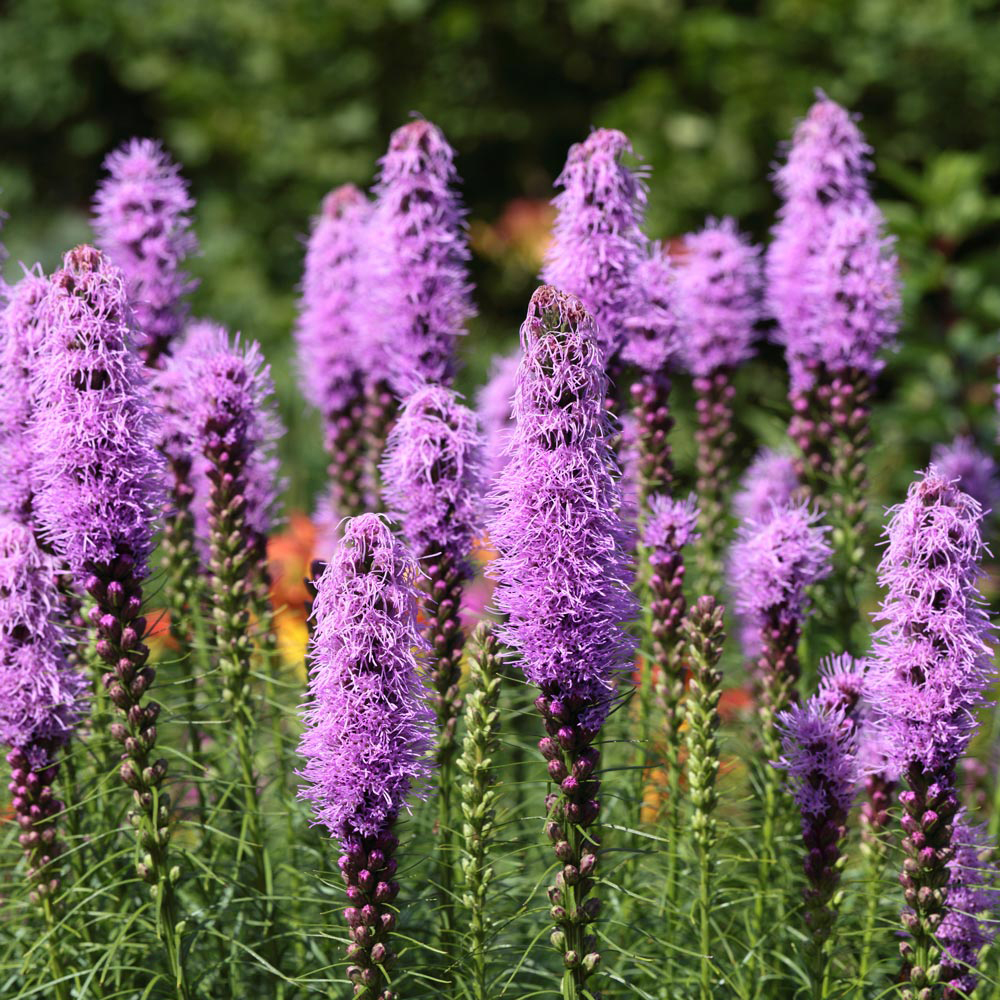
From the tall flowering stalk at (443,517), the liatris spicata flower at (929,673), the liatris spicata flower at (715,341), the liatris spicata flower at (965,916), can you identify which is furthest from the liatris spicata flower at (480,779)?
the liatris spicata flower at (715,341)

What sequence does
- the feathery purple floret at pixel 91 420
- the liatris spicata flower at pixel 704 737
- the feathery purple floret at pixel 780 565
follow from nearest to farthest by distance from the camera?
1. the feathery purple floret at pixel 91 420
2. the liatris spicata flower at pixel 704 737
3. the feathery purple floret at pixel 780 565

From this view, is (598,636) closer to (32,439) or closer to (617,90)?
(32,439)

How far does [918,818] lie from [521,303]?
864 cm

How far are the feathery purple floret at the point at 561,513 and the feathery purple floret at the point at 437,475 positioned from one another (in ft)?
2.34

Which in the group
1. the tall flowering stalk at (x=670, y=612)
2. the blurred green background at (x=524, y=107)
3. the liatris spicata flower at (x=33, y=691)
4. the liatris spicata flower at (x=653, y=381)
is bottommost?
the liatris spicata flower at (x=33, y=691)

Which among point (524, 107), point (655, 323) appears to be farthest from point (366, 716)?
point (524, 107)

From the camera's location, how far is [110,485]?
3531mm

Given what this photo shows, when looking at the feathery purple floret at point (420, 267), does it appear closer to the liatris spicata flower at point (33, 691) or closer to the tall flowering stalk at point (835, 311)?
the tall flowering stalk at point (835, 311)

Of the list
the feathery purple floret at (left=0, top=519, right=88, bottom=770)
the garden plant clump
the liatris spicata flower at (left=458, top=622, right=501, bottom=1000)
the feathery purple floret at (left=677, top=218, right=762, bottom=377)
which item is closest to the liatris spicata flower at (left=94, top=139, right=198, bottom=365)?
the garden plant clump

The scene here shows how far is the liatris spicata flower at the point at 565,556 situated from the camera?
3080 millimetres

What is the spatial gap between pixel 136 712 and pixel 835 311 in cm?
288

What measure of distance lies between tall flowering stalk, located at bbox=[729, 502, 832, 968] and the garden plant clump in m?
0.01

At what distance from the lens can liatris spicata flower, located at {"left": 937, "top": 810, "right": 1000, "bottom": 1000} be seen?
3.56m

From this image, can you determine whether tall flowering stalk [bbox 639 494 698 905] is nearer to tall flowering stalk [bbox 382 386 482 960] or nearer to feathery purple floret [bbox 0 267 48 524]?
tall flowering stalk [bbox 382 386 482 960]
